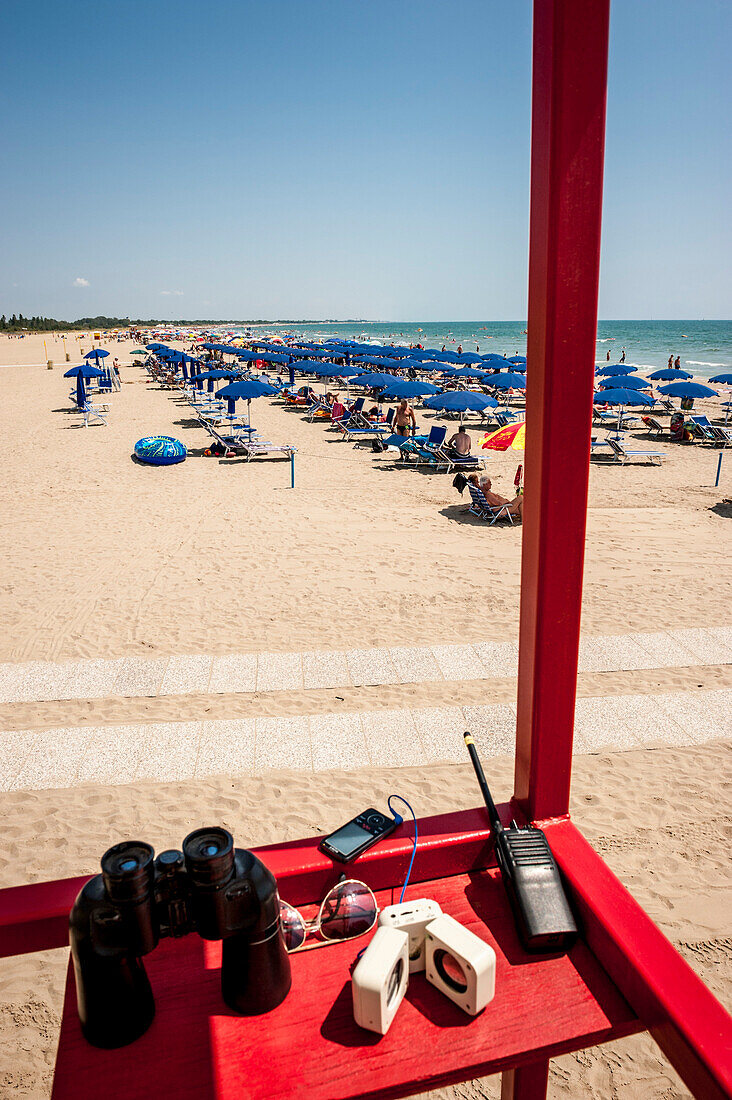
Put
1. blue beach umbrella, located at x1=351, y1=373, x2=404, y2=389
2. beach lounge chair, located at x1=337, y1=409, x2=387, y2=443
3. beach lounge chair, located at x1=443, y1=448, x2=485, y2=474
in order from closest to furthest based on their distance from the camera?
1. beach lounge chair, located at x1=443, y1=448, x2=485, y2=474
2. beach lounge chair, located at x1=337, y1=409, x2=387, y2=443
3. blue beach umbrella, located at x1=351, y1=373, x2=404, y2=389

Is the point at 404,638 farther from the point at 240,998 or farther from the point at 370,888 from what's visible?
the point at 240,998

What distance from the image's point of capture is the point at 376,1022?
1.52 metres

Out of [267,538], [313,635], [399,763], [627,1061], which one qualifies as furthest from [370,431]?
[627,1061]

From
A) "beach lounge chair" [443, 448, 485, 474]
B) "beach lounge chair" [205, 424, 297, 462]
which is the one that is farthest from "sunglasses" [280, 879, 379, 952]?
"beach lounge chair" [205, 424, 297, 462]

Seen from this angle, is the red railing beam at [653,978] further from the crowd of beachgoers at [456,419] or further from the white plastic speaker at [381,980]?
the crowd of beachgoers at [456,419]

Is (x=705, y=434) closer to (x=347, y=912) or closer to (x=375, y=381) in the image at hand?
(x=375, y=381)

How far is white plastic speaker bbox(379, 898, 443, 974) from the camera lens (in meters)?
1.64

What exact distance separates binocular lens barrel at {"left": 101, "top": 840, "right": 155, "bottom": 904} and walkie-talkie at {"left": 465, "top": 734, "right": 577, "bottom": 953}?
96 centimetres

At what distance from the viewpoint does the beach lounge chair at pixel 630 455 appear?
1647 cm

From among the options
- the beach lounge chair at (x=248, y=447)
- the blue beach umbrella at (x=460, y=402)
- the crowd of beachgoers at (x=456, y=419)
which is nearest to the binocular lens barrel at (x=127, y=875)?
the crowd of beachgoers at (x=456, y=419)

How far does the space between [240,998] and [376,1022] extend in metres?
0.32

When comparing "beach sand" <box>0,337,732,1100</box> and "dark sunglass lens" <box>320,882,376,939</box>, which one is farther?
"beach sand" <box>0,337,732,1100</box>

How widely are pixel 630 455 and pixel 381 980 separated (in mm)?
17328

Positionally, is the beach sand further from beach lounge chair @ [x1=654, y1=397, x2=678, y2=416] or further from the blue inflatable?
beach lounge chair @ [x1=654, y1=397, x2=678, y2=416]
